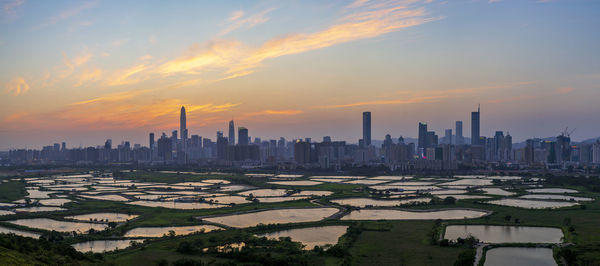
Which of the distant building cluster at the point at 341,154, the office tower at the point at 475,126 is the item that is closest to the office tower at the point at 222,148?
the distant building cluster at the point at 341,154

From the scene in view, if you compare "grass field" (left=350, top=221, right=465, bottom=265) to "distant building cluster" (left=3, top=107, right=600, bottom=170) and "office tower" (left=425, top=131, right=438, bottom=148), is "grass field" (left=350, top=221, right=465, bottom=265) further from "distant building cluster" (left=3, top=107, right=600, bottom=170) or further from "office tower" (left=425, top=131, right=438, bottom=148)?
"office tower" (left=425, top=131, right=438, bottom=148)

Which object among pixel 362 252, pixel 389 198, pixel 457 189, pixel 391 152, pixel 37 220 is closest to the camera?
pixel 362 252

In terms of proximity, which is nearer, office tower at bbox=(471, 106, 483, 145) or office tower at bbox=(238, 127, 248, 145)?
office tower at bbox=(238, 127, 248, 145)

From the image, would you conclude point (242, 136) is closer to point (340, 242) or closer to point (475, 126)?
point (475, 126)

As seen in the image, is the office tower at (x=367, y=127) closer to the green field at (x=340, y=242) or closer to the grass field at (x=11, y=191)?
the grass field at (x=11, y=191)

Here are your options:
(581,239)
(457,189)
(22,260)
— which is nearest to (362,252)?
(581,239)

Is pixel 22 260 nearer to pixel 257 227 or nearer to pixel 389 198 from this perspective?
pixel 257 227

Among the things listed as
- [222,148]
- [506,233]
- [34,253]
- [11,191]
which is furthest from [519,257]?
[222,148]

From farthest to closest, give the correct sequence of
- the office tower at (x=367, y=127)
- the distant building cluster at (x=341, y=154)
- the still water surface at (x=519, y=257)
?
the office tower at (x=367, y=127), the distant building cluster at (x=341, y=154), the still water surface at (x=519, y=257)

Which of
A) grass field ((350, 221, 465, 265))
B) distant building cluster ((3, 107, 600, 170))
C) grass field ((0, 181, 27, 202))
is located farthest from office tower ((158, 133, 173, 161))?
grass field ((350, 221, 465, 265))
